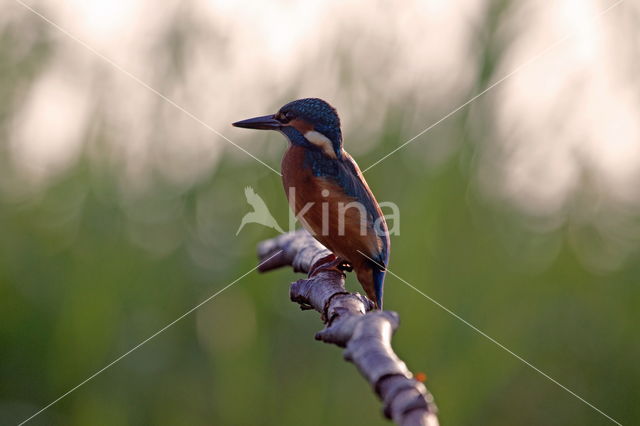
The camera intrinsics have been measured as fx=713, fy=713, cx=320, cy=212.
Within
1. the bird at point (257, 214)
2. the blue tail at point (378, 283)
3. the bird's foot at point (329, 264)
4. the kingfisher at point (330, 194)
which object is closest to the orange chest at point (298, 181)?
the kingfisher at point (330, 194)

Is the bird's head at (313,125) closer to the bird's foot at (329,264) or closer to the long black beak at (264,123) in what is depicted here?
the long black beak at (264,123)

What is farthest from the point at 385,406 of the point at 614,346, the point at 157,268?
the point at 614,346

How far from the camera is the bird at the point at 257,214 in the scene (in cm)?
292

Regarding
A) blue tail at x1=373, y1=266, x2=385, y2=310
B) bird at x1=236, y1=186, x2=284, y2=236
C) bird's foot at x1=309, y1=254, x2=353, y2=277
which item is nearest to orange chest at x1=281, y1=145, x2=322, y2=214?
bird's foot at x1=309, y1=254, x2=353, y2=277

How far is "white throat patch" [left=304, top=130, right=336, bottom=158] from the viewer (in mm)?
2211

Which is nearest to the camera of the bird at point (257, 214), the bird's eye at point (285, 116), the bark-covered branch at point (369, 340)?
the bark-covered branch at point (369, 340)

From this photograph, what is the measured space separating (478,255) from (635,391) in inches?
32.2

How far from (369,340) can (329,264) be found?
37.1 inches

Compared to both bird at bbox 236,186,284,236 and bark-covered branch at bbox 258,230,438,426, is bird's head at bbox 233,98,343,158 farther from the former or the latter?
bird at bbox 236,186,284,236

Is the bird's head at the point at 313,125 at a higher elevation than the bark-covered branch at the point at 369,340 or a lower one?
higher

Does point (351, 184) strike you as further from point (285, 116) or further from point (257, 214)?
point (257, 214)

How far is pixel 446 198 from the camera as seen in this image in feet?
9.66

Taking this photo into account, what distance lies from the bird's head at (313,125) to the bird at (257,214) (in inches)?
28.0

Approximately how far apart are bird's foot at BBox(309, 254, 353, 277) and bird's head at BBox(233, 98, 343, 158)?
33 centimetres
